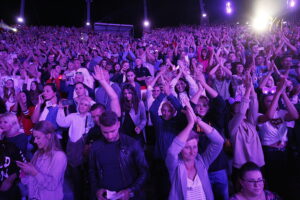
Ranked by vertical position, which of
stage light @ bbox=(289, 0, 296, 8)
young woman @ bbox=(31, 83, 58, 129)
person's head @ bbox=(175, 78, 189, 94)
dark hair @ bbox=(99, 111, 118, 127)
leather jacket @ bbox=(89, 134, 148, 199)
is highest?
stage light @ bbox=(289, 0, 296, 8)

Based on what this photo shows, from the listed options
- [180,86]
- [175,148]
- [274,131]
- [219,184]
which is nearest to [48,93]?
[180,86]

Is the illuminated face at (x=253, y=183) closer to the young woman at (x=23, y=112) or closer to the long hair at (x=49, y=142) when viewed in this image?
the long hair at (x=49, y=142)

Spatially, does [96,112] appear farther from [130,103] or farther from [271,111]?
[271,111]

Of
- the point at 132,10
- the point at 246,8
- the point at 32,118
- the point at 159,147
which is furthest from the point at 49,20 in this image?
the point at 159,147

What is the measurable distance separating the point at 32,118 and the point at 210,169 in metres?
2.89

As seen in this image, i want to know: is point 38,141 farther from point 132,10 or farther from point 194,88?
point 132,10

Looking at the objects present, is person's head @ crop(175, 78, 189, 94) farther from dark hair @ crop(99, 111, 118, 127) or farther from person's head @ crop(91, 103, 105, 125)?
dark hair @ crop(99, 111, 118, 127)

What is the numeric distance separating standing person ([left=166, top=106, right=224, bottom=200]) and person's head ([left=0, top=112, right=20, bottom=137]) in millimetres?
1985

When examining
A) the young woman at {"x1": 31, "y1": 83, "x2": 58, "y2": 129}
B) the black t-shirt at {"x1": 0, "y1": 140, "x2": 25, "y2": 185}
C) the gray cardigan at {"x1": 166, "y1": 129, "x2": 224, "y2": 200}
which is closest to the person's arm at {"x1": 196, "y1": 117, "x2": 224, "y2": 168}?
the gray cardigan at {"x1": 166, "y1": 129, "x2": 224, "y2": 200}

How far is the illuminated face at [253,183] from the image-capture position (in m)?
2.04

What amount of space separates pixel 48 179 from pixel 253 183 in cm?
189

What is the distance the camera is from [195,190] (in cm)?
220

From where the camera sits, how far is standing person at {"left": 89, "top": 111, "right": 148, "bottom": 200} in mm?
2184

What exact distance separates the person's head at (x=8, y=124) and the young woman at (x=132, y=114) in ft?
4.78
